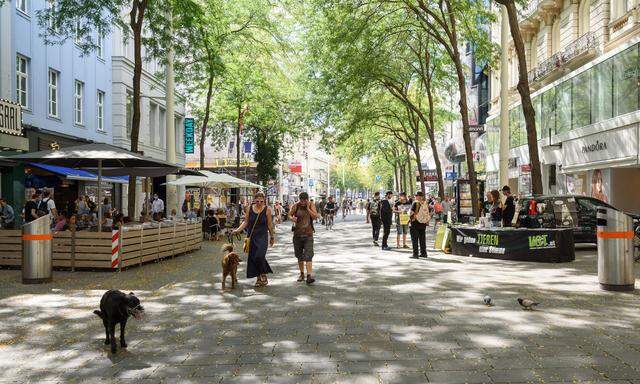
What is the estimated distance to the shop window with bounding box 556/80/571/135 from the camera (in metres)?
26.5

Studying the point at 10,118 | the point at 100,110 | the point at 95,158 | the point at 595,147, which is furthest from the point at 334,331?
the point at 100,110

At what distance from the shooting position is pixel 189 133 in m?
34.1

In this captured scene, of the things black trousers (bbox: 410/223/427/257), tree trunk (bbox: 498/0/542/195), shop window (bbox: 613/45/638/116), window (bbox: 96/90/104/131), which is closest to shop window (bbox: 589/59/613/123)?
shop window (bbox: 613/45/638/116)

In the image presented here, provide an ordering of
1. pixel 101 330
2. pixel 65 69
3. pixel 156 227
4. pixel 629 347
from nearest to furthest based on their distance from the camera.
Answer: pixel 629 347 → pixel 101 330 → pixel 156 227 → pixel 65 69

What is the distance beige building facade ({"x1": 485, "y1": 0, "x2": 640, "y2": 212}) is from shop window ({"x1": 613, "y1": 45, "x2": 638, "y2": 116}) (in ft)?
0.11

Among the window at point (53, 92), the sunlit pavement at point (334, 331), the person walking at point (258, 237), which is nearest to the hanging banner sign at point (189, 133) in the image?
the window at point (53, 92)

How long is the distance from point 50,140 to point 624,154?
822 inches

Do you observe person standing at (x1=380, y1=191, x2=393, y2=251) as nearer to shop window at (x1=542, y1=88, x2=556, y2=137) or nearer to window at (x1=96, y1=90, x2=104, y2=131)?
shop window at (x1=542, y1=88, x2=556, y2=137)

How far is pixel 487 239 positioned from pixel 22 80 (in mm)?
16495

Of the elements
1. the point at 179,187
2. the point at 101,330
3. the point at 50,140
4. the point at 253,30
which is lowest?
the point at 101,330

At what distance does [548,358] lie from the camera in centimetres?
543

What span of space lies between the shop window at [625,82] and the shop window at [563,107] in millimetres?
4511

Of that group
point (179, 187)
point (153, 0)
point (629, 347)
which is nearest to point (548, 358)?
point (629, 347)

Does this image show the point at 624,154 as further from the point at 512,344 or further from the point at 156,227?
the point at 512,344
